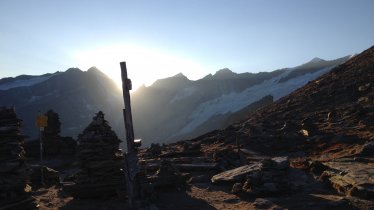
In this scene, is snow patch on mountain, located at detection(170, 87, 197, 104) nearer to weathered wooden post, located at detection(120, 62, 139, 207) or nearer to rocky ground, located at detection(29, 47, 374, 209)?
rocky ground, located at detection(29, 47, 374, 209)

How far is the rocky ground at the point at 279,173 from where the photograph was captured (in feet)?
43.2

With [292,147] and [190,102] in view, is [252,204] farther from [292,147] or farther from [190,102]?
[190,102]

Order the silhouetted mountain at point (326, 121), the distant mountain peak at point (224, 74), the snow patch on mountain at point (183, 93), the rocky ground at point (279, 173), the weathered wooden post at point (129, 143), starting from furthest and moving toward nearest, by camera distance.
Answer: the distant mountain peak at point (224, 74) → the snow patch on mountain at point (183, 93) → the silhouetted mountain at point (326, 121) → the rocky ground at point (279, 173) → the weathered wooden post at point (129, 143)

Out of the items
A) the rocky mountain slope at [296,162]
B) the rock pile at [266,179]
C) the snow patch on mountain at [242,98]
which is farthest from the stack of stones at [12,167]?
the snow patch on mountain at [242,98]

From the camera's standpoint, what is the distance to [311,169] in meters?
16.8

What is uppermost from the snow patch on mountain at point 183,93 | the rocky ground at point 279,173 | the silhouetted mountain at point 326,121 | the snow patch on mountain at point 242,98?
the snow patch on mountain at point 183,93

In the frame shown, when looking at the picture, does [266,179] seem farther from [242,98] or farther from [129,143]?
[242,98]

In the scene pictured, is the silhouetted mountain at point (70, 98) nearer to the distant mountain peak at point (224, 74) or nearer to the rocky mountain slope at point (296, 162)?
the distant mountain peak at point (224, 74)

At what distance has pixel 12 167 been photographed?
42.2 feet

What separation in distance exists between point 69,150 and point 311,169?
24702 millimetres

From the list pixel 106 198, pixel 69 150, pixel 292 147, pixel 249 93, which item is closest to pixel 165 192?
pixel 106 198

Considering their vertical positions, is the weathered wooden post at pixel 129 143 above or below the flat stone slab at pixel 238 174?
above

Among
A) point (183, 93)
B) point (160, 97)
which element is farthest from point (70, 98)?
point (183, 93)

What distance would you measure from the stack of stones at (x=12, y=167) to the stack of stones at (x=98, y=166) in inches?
94.5
